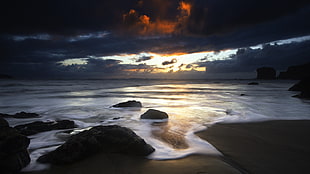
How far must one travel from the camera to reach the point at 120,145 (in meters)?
3.42

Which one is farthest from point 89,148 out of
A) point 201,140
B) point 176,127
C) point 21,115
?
point 21,115

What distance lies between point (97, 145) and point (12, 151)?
4.21 ft

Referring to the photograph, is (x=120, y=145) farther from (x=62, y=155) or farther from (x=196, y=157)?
(x=196, y=157)

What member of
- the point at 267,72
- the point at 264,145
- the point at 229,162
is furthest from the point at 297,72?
the point at 229,162

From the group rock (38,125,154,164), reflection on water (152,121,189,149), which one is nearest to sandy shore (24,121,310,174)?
rock (38,125,154,164)

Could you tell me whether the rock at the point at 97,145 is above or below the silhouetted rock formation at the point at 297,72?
below

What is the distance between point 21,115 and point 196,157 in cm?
750

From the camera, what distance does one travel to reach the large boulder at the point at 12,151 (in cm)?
255

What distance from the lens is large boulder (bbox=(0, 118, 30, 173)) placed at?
2.55 metres

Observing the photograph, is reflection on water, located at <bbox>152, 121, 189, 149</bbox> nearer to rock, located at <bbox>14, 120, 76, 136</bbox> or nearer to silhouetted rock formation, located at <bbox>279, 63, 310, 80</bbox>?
rock, located at <bbox>14, 120, 76, 136</bbox>

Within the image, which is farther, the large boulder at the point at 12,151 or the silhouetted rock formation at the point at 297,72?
the silhouetted rock formation at the point at 297,72

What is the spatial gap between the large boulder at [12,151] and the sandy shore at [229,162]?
0.40 m

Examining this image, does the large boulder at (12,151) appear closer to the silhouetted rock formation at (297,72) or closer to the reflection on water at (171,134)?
the reflection on water at (171,134)

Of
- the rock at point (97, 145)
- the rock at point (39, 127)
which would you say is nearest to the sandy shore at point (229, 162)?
the rock at point (97, 145)
